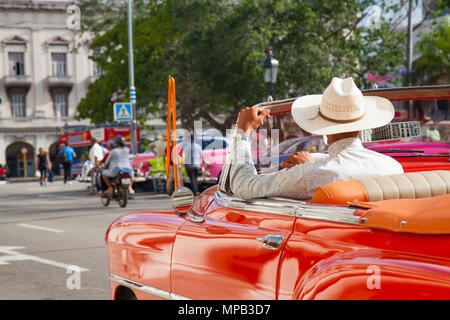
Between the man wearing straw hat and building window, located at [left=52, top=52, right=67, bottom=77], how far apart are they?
61.7 m

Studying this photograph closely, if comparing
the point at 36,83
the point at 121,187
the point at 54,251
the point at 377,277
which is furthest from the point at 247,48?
the point at 36,83

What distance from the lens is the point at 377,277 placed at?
1.80m

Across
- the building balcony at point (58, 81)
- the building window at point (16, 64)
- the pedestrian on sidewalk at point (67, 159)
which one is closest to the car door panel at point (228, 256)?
the pedestrian on sidewalk at point (67, 159)

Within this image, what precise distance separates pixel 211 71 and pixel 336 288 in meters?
26.9

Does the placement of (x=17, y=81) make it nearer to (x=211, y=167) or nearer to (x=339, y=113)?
(x=211, y=167)

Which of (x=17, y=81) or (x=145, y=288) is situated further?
(x=17, y=81)

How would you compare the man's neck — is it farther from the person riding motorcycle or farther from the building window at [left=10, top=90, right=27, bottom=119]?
the building window at [left=10, top=90, right=27, bottom=119]

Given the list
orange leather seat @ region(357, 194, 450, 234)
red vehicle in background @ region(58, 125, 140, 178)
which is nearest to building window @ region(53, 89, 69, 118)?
red vehicle in background @ region(58, 125, 140, 178)

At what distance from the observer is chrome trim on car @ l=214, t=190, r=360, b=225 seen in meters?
2.11

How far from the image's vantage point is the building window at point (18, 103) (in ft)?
201

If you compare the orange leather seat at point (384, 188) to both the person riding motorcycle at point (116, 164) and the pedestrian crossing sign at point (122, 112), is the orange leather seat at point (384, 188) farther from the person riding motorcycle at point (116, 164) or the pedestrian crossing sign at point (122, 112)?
the pedestrian crossing sign at point (122, 112)

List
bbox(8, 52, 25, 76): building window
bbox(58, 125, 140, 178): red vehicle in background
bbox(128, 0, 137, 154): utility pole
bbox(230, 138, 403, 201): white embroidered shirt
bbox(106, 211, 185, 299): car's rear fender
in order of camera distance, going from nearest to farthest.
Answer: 1. bbox(230, 138, 403, 201): white embroidered shirt
2. bbox(106, 211, 185, 299): car's rear fender
3. bbox(128, 0, 137, 154): utility pole
4. bbox(58, 125, 140, 178): red vehicle in background
5. bbox(8, 52, 25, 76): building window

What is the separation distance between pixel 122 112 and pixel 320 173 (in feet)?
63.8

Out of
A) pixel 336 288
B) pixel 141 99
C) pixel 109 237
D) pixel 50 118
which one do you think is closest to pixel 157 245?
pixel 109 237
